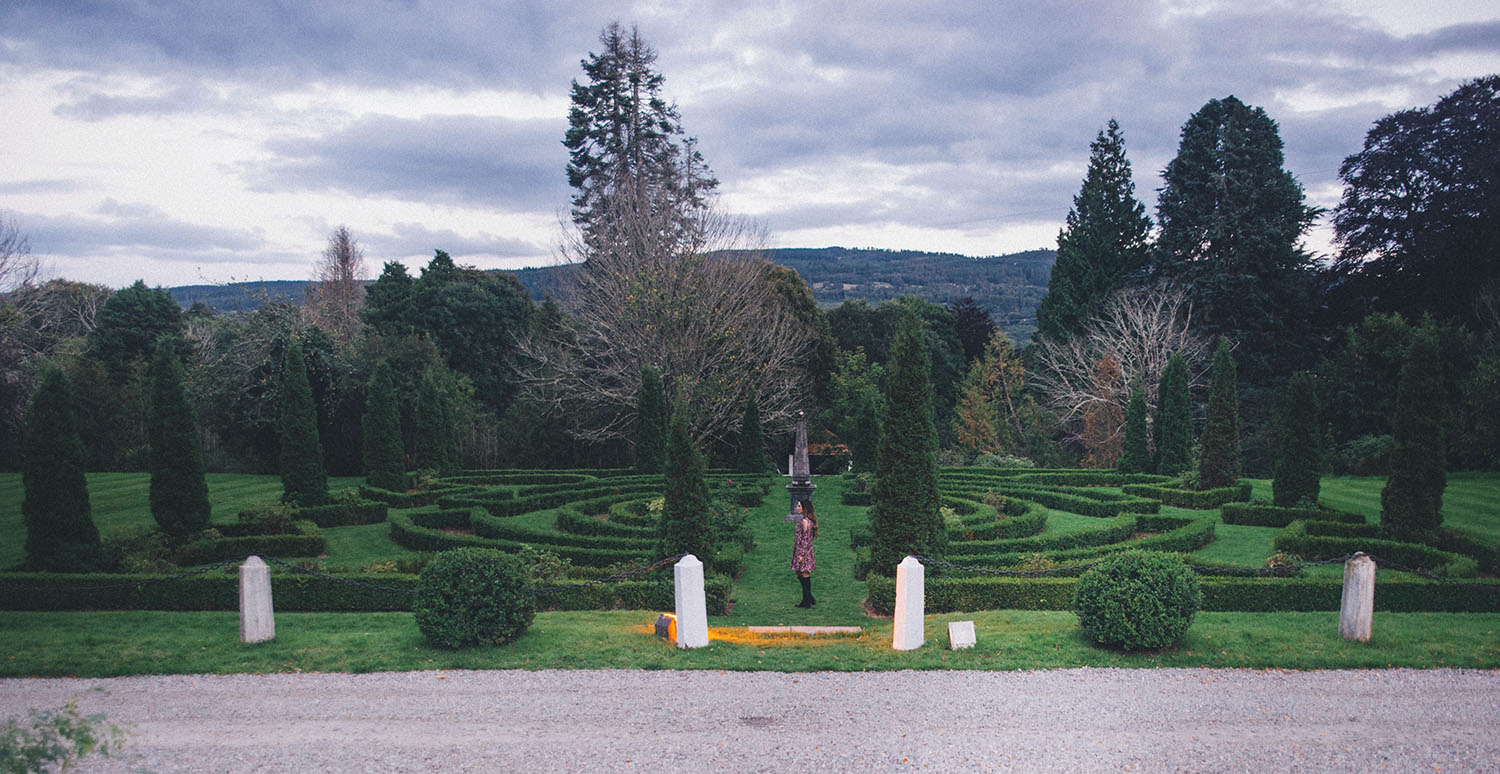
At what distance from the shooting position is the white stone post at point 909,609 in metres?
9.38

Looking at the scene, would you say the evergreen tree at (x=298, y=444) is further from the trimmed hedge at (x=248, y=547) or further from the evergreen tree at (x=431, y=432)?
the evergreen tree at (x=431, y=432)

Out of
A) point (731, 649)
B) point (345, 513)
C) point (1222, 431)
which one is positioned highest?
point (1222, 431)

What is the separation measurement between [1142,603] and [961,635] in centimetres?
197

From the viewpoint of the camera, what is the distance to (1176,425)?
2462 cm

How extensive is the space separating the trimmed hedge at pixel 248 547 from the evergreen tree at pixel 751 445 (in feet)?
48.1

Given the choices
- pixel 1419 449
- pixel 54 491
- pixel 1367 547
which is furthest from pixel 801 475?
pixel 54 491

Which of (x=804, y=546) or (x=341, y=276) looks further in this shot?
(x=341, y=276)

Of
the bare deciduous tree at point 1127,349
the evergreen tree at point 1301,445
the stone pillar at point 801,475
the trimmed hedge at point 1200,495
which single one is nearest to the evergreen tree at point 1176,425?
the trimmed hedge at point 1200,495

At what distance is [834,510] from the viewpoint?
2189cm

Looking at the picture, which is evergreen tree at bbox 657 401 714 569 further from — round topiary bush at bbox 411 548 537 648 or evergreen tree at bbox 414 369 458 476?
evergreen tree at bbox 414 369 458 476

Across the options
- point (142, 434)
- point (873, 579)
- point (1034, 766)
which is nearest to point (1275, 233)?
point (873, 579)

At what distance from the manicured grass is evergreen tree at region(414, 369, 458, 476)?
14.2 metres

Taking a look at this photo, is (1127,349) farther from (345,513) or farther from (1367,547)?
(345,513)

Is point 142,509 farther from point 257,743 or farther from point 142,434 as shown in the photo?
point 257,743
